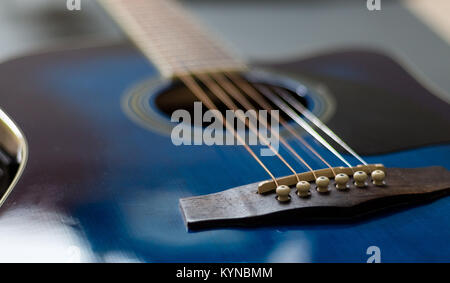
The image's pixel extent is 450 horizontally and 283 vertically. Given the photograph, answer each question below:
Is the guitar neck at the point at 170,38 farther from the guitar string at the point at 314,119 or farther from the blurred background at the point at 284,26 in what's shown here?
the blurred background at the point at 284,26

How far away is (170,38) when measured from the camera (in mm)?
976

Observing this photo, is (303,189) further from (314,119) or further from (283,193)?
(314,119)

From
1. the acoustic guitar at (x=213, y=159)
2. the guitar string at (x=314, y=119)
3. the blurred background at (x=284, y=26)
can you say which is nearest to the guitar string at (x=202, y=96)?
the acoustic guitar at (x=213, y=159)

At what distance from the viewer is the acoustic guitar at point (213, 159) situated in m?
0.52

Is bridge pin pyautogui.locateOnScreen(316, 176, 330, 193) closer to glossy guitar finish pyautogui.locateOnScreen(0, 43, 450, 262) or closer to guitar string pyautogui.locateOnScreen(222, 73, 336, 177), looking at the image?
glossy guitar finish pyautogui.locateOnScreen(0, 43, 450, 262)

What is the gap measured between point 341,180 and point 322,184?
0.07 ft

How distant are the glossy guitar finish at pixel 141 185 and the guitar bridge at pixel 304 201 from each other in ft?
0.04

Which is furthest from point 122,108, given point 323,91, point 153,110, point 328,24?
point 328,24

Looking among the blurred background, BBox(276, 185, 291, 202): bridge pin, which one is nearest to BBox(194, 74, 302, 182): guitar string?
BBox(276, 185, 291, 202): bridge pin

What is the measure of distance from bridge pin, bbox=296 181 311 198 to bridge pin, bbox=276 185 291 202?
0.04 feet

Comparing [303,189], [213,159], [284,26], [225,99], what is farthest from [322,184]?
[284,26]

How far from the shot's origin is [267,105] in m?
0.84

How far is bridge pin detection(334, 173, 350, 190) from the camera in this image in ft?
1.89

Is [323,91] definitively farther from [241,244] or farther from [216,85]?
[241,244]
